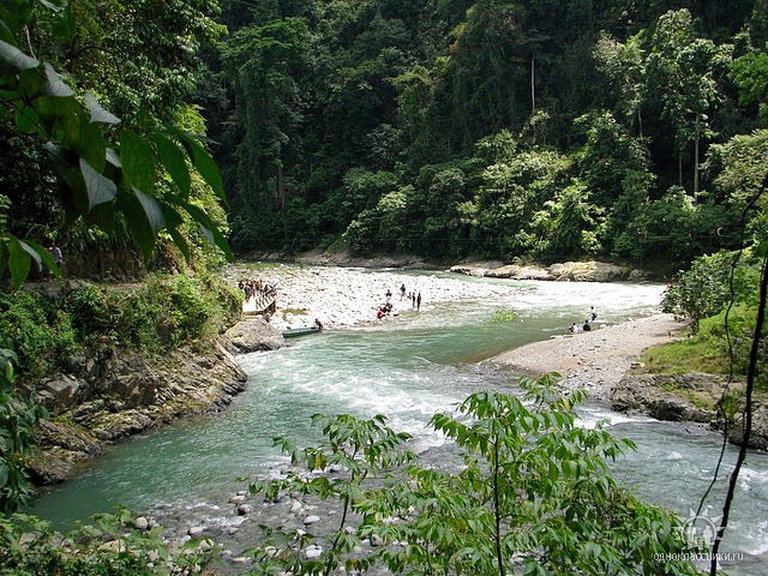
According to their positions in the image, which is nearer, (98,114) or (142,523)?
(98,114)

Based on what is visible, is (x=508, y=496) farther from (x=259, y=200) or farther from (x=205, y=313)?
(x=259, y=200)

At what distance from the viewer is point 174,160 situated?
729mm

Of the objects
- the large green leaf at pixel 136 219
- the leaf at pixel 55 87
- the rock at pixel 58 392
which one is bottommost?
the rock at pixel 58 392

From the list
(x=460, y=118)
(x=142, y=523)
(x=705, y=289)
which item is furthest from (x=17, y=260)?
(x=460, y=118)

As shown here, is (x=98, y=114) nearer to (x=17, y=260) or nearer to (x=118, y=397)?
(x=17, y=260)

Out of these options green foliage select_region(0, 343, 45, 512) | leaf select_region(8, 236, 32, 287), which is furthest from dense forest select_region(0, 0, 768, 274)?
leaf select_region(8, 236, 32, 287)

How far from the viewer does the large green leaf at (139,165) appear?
27.1 inches

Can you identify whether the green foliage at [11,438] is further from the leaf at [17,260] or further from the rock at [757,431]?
the rock at [757,431]

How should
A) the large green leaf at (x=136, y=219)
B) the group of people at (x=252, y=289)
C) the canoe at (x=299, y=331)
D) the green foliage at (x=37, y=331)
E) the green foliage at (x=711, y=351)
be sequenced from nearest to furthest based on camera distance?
1. the large green leaf at (x=136, y=219)
2. the green foliage at (x=37, y=331)
3. the green foliage at (x=711, y=351)
4. the canoe at (x=299, y=331)
5. the group of people at (x=252, y=289)

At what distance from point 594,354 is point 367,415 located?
21.3 feet

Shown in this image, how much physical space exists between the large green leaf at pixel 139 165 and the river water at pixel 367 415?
2890mm

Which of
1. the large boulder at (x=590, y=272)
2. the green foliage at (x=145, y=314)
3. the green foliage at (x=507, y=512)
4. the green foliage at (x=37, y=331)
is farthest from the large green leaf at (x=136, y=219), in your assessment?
the large boulder at (x=590, y=272)

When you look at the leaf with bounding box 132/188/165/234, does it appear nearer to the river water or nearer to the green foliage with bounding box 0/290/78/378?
the river water

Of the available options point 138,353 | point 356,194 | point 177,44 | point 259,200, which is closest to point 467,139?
point 356,194
